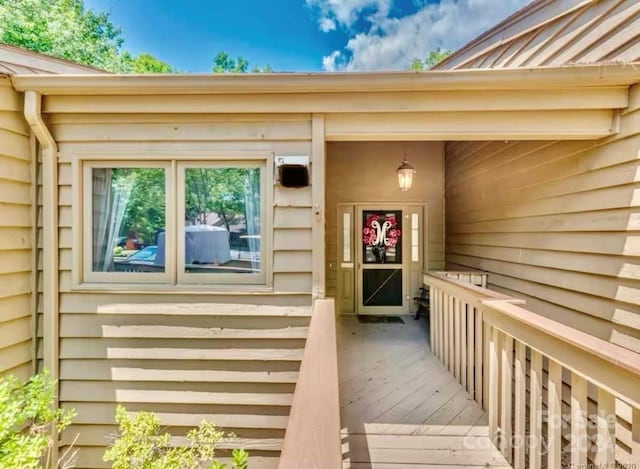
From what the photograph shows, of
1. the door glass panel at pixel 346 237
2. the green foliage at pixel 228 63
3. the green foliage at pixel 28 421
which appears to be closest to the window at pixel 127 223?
the green foliage at pixel 28 421

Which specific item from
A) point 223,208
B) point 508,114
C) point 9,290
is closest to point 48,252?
point 9,290

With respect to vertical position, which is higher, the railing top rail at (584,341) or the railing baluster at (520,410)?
the railing top rail at (584,341)

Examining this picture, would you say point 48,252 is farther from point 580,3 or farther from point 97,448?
point 580,3

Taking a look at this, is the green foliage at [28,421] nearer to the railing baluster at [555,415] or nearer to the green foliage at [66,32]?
the railing baluster at [555,415]

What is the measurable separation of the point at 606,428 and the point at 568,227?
1914mm

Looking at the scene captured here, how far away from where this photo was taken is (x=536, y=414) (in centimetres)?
151

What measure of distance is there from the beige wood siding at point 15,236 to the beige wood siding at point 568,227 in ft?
14.7

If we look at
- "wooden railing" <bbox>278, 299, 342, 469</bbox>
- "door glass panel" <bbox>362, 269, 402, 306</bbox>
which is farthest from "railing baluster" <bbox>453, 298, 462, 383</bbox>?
"door glass panel" <bbox>362, 269, 402, 306</bbox>

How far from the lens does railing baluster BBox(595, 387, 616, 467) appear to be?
44.2 inches

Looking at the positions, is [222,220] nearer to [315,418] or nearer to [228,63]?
[315,418]

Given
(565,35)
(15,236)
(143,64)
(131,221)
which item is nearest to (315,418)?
(131,221)

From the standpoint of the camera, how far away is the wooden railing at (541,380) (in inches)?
43.6

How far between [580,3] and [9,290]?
17.0 feet

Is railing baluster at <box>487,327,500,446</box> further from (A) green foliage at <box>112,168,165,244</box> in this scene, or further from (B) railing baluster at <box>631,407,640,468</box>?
(A) green foliage at <box>112,168,165,244</box>
